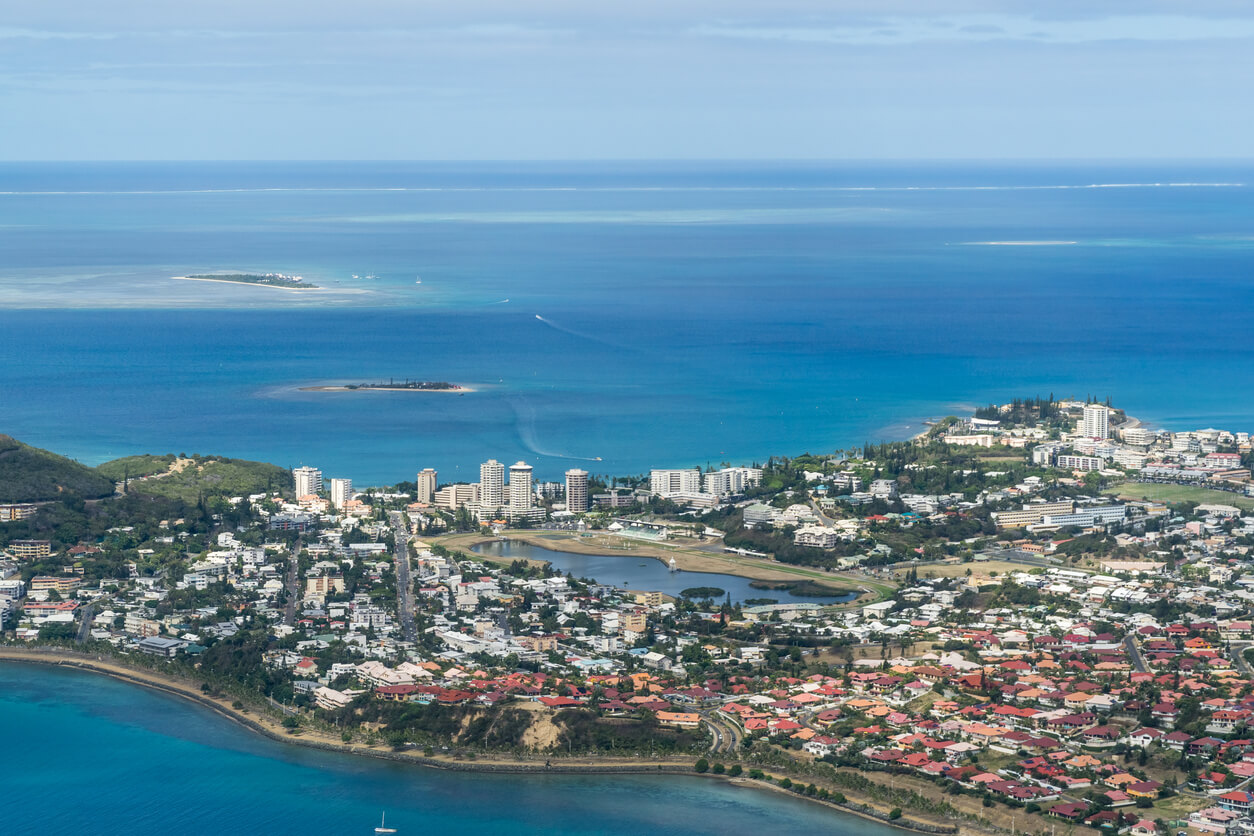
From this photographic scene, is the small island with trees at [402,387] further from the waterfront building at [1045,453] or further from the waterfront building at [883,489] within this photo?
the waterfront building at [1045,453]

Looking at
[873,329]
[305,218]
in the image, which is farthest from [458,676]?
[305,218]

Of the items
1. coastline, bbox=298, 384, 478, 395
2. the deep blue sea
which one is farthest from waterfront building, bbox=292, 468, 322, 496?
coastline, bbox=298, 384, 478, 395

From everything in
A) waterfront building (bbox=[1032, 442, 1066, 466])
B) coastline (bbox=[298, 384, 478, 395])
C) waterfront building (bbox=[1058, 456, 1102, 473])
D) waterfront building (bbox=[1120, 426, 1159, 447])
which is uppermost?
coastline (bbox=[298, 384, 478, 395])

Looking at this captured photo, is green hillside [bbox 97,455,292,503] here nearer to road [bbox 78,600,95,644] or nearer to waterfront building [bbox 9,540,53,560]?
waterfront building [bbox 9,540,53,560]

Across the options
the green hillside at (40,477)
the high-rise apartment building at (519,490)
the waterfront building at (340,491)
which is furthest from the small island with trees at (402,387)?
the green hillside at (40,477)

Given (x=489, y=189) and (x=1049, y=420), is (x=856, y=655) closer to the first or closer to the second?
(x=1049, y=420)

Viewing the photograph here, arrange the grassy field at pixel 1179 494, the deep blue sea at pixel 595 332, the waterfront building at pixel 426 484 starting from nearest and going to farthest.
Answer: the grassy field at pixel 1179 494, the waterfront building at pixel 426 484, the deep blue sea at pixel 595 332
